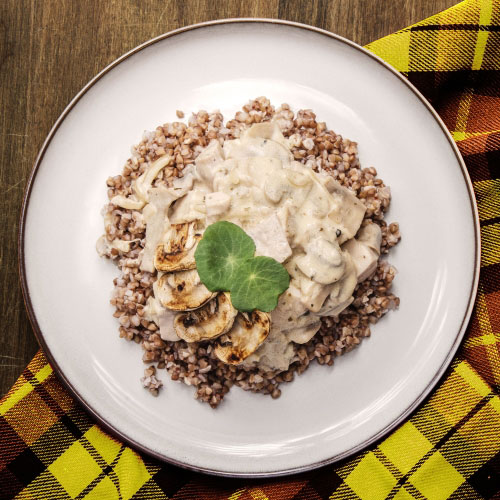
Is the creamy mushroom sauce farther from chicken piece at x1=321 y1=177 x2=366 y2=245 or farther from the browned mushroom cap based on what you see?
the browned mushroom cap

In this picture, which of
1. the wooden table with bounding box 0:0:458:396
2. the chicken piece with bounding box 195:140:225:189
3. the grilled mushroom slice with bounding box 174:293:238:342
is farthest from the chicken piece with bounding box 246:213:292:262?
the wooden table with bounding box 0:0:458:396

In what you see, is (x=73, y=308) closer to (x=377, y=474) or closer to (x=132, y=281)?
(x=132, y=281)

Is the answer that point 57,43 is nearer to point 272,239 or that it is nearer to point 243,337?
point 272,239

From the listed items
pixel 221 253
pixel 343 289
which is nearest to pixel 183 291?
pixel 221 253

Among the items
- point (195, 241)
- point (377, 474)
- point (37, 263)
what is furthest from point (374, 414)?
point (37, 263)

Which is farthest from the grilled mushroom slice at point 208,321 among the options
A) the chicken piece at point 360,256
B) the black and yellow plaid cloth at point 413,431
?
the black and yellow plaid cloth at point 413,431

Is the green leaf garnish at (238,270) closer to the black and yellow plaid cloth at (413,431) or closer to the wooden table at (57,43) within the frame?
the black and yellow plaid cloth at (413,431)

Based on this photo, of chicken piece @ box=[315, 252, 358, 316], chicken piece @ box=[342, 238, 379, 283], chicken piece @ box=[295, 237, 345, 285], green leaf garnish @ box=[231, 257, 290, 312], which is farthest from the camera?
chicken piece @ box=[342, 238, 379, 283]
